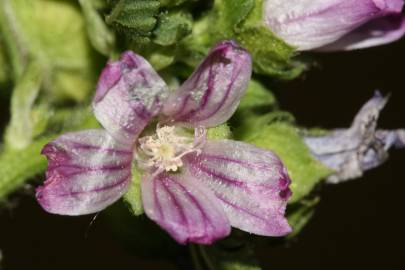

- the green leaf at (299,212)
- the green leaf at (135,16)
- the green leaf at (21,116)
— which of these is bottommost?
the green leaf at (299,212)

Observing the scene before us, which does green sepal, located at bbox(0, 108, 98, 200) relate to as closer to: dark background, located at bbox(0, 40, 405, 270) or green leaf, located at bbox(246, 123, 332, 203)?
green leaf, located at bbox(246, 123, 332, 203)

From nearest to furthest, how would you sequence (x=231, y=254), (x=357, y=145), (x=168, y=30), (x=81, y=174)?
1. (x=81, y=174)
2. (x=168, y=30)
3. (x=231, y=254)
4. (x=357, y=145)

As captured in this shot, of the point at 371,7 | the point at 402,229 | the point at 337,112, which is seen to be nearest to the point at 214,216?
the point at 371,7

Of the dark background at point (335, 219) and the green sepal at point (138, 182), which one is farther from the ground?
the green sepal at point (138, 182)

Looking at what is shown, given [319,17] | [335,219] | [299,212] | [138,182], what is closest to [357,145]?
[299,212]

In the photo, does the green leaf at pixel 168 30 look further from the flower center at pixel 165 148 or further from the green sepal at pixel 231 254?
the green sepal at pixel 231 254

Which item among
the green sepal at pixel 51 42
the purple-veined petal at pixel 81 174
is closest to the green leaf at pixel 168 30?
the purple-veined petal at pixel 81 174

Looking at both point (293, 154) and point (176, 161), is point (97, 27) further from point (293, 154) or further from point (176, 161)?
point (293, 154)
